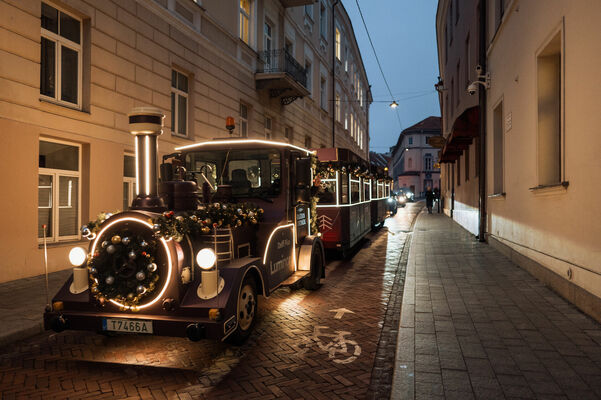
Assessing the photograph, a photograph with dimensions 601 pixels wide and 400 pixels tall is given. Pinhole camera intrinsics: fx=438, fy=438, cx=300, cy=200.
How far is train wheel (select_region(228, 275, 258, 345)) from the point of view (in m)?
4.27

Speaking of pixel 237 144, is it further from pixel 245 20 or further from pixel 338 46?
pixel 338 46

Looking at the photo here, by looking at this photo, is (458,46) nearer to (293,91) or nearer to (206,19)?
(293,91)

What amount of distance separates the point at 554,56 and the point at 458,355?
573 cm

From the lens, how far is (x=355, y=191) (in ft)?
39.1

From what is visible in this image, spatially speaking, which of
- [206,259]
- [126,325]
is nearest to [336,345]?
[206,259]

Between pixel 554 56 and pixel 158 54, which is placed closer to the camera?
pixel 554 56

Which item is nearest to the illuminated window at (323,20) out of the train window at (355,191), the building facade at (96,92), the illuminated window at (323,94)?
the illuminated window at (323,94)

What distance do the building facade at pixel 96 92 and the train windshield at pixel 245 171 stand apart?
150 inches

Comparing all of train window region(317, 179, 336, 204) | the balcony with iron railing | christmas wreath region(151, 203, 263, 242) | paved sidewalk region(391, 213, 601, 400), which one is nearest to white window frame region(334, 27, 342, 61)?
the balcony with iron railing

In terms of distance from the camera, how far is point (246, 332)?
4.45 meters

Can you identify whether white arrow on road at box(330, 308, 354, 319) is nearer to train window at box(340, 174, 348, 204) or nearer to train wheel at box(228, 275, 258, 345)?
train wheel at box(228, 275, 258, 345)

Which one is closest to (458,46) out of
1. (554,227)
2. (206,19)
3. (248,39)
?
(248,39)

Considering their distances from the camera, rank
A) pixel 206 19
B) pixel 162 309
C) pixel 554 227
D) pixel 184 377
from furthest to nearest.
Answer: pixel 206 19
pixel 554 227
pixel 162 309
pixel 184 377

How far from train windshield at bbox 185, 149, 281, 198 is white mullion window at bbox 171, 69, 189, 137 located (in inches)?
251
